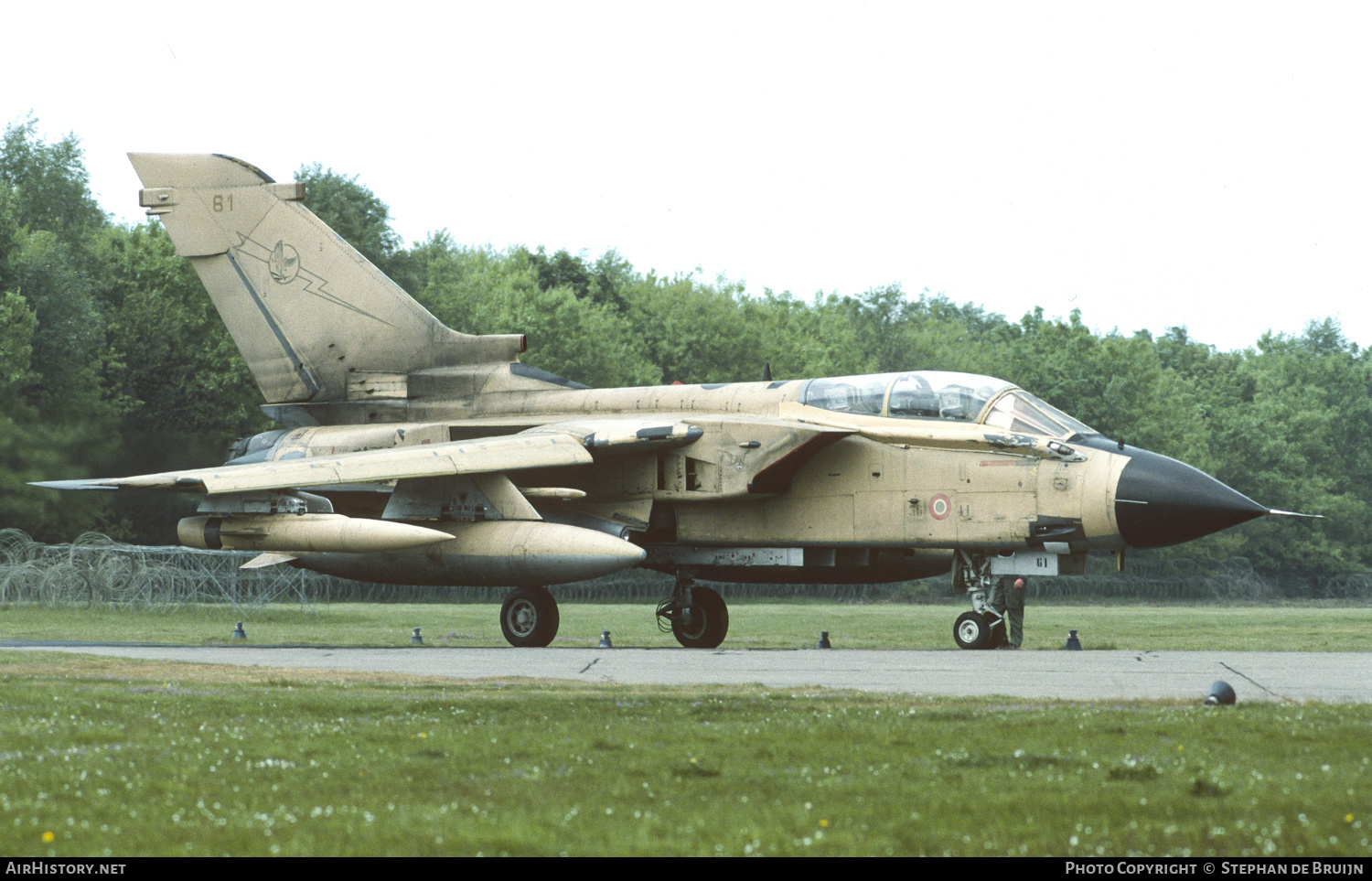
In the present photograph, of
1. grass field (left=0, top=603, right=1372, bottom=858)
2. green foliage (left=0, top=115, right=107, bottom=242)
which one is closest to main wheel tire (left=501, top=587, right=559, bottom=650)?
grass field (left=0, top=603, right=1372, bottom=858)

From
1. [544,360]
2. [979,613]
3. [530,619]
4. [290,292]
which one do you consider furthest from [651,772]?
[544,360]

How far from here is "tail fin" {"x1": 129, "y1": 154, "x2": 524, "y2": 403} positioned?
2253 centimetres

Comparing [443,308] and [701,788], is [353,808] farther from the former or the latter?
[443,308]

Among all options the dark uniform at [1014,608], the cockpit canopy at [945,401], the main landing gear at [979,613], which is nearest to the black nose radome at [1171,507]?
the cockpit canopy at [945,401]

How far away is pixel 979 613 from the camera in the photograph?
18875mm

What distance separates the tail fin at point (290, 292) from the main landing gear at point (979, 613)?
26.6 ft

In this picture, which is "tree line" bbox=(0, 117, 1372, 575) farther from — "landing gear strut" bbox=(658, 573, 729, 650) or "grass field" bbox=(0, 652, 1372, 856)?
"grass field" bbox=(0, 652, 1372, 856)

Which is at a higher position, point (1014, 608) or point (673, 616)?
point (1014, 608)

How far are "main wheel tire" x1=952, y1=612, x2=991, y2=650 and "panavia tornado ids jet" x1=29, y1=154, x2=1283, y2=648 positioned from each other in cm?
3

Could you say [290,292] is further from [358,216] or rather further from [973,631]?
[358,216]

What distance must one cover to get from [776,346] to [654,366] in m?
7.83

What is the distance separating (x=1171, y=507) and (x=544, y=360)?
140 feet

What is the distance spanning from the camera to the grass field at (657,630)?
→ 21.2 meters

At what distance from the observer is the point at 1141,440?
206 ft
